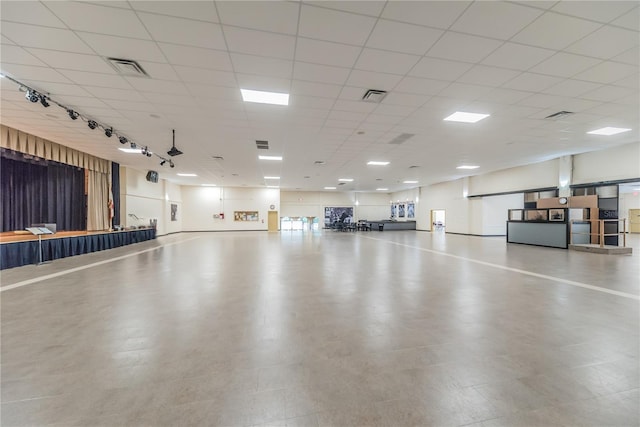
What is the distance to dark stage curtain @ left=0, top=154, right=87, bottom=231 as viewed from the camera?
7441 millimetres

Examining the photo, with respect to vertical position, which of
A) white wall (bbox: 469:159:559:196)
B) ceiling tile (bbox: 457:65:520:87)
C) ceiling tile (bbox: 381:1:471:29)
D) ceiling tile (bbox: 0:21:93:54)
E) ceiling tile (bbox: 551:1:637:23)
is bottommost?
white wall (bbox: 469:159:559:196)

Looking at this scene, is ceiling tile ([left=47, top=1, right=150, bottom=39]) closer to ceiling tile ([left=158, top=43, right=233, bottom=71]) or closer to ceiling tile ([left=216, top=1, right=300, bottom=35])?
ceiling tile ([left=158, top=43, right=233, bottom=71])

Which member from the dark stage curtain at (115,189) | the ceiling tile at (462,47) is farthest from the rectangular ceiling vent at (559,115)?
the dark stage curtain at (115,189)

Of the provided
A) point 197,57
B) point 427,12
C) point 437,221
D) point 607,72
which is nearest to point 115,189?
point 197,57

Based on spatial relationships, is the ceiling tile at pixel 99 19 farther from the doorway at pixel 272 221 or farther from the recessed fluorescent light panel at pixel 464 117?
the doorway at pixel 272 221

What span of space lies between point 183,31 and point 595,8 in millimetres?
4658

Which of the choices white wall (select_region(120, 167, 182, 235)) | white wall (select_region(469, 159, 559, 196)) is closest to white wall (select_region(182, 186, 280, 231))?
white wall (select_region(120, 167, 182, 235))

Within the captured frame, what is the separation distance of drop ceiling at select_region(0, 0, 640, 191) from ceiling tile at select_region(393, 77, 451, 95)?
35 millimetres

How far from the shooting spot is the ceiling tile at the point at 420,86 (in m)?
4.16

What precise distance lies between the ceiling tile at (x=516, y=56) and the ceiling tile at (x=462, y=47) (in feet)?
0.46

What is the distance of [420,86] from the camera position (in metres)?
4.34

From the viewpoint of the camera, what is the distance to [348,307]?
3.41 m

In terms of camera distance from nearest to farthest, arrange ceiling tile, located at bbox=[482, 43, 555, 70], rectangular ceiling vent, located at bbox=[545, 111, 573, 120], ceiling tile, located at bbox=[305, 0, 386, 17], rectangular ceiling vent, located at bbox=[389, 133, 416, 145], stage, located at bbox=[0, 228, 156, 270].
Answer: ceiling tile, located at bbox=[305, 0, 386, 17]
ceiling tile, located at bbox=[482, 43, 555, 70]
rectangular ceiling vent, located at bbox=[545, 111, 573, 120]
stage, located at bbox=[0, 228, 156, 270]
rectangular ceiling vent, located at bbox=[389, 133, 416, 145]

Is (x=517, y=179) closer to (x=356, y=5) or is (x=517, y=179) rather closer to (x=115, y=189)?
(x=356, y=5)
